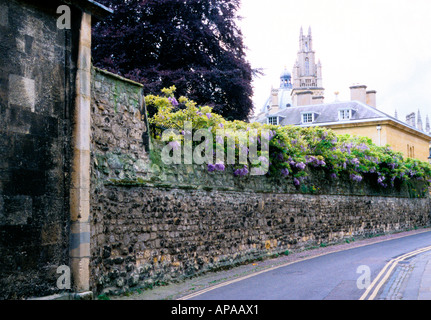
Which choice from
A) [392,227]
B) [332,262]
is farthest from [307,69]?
[332,262]

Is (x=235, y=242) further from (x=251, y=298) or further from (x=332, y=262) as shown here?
(x=251, y=298)

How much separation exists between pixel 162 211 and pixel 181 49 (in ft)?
38.4

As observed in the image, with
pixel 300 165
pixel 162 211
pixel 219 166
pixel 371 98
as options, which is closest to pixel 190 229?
pixel 162 211

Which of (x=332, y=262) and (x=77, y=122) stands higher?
(x=77, y=122)

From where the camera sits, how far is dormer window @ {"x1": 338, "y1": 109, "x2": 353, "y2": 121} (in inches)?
1538

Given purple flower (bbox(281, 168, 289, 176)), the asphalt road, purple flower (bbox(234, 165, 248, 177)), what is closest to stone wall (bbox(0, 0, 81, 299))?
the asphalt road

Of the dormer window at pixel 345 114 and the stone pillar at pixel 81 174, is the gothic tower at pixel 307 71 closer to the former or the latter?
the dormer window at pixel 345 114

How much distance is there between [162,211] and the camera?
10328 mm

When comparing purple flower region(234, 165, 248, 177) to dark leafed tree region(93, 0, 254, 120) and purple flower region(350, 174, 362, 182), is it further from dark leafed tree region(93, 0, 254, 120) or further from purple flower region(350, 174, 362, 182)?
purple flower region(350, 174, 362, 182)

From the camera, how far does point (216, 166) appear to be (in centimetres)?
1238

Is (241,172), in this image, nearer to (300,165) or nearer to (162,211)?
(162,211)

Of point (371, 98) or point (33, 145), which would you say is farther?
point (371, 98)

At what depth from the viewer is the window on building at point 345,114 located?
39094mm

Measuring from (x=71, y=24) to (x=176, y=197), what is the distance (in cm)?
471
